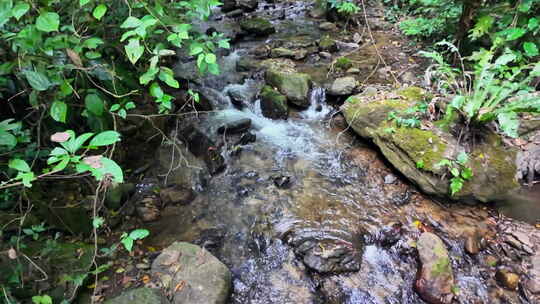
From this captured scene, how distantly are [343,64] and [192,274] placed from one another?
542 cm

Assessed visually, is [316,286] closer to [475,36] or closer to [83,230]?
[83,230]

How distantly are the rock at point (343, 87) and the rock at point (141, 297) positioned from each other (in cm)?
449

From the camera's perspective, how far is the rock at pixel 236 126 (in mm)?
5156

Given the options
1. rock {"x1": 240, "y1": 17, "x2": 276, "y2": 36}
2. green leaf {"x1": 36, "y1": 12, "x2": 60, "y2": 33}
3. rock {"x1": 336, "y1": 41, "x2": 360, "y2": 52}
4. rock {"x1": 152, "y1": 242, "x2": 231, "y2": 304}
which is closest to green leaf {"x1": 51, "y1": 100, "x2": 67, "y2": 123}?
green leaf {"x1": 36, "y1": 12, "x2": 60, "y2": 33}

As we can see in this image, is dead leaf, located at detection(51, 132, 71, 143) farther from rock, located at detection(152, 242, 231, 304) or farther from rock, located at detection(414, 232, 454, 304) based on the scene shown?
rock, located at detection(414, 232, 454, 304)

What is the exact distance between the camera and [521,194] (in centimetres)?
373

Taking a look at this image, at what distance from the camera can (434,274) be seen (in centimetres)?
304

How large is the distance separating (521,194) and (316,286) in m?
2.78

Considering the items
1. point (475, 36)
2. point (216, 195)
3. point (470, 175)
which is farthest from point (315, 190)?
point (475, 36)

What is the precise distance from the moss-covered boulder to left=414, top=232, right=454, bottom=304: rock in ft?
2.93

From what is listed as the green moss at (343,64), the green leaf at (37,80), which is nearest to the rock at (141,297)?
the green leaf at (37,80)

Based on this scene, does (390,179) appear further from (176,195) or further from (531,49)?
(176,195)

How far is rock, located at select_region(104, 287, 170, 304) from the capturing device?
2.54 m

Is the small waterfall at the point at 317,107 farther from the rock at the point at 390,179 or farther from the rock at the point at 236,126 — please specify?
the rock at the point at 390,179
